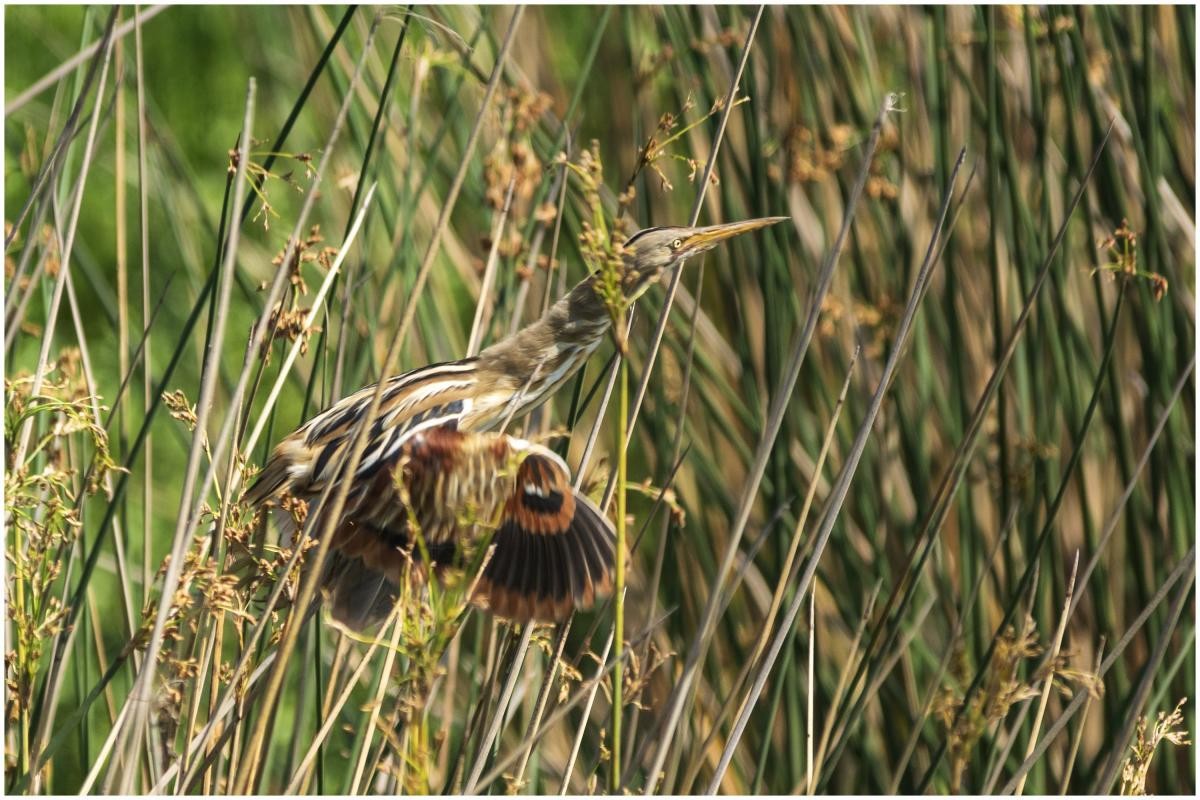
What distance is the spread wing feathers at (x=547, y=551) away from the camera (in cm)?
126

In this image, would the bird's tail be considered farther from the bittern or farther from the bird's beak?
the bird's beak

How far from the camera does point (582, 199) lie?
216 centimetres

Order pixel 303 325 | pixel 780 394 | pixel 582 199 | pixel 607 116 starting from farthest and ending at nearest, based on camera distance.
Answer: pixel 607 116 → pixel 582 199 → pixel 303 325 → pixel 780 394

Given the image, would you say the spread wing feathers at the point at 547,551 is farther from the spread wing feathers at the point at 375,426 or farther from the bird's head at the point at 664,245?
the bird's head at the point at 664,245

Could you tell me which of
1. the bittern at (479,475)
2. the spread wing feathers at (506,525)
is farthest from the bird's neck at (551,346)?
the spread wing feathers at (506,525)

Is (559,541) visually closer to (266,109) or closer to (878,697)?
(878,697)

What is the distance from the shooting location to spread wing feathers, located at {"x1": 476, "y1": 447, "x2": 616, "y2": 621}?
4.14 feet

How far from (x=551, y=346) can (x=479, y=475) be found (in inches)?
17.1

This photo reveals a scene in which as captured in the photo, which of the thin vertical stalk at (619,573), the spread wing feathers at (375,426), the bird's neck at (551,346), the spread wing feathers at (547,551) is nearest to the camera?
the thin vertical stalk at (619,573)

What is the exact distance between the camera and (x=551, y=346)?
5.55ft

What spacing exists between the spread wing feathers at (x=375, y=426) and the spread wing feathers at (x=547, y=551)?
0.56ft

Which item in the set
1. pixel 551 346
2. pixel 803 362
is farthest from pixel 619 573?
pixel 803 362

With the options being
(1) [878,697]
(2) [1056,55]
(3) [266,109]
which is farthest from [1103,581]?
(3) [266,109]

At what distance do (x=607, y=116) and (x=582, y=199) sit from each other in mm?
553
